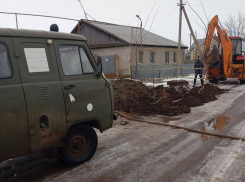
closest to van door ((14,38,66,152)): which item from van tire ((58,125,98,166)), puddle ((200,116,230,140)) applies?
van tire ((58,125,98,166))

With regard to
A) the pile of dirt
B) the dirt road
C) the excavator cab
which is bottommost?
the dirt road

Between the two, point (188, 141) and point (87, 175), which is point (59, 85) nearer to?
point (87, 175)

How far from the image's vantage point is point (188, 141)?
19.2ft

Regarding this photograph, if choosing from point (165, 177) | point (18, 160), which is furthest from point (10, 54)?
point (165, 177)

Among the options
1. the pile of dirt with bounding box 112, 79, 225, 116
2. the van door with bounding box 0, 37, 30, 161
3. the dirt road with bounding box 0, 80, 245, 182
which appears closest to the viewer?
the van door with bounding box 0, 37, 30, 161

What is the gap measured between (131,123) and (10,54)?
15.4 ft

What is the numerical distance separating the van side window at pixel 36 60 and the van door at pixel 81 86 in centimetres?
25

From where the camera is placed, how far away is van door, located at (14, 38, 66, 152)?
385 centimetres

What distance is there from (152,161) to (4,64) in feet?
10.3

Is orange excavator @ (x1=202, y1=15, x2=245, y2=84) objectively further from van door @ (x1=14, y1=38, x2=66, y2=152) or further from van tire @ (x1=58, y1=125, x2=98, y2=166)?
van door @ (x1=14, y1=38, x2=66, y2=152)

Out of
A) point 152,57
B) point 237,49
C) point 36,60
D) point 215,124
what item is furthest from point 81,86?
point 152,57

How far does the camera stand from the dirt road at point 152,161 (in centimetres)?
412

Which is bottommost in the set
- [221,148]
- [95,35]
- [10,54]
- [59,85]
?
[221,148]

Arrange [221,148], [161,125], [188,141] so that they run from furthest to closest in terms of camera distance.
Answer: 1. [161,125]
2. [188,141]
3. [221,148]
